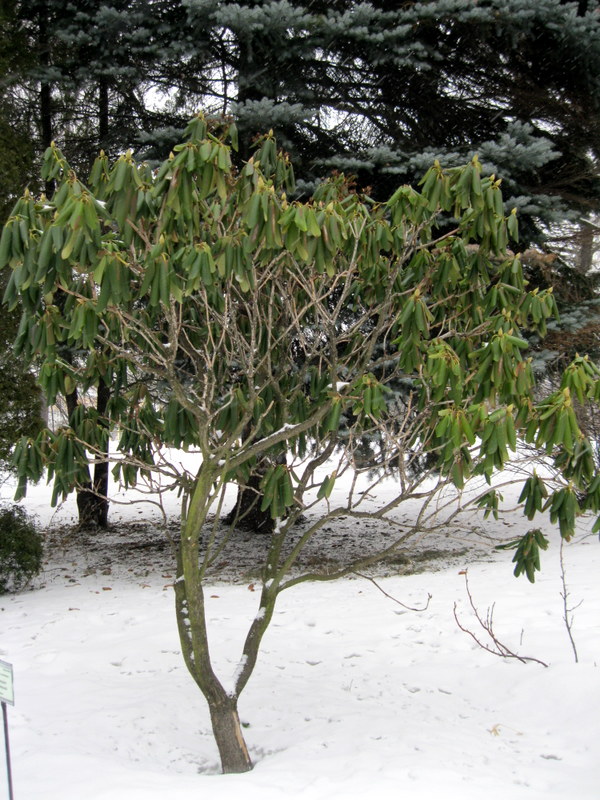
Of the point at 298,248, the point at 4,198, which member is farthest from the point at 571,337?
the point at 4,198

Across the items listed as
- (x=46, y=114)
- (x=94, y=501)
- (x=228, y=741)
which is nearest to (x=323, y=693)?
(x=228, y=741)

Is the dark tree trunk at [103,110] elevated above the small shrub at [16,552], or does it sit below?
above

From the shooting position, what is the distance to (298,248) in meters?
3.17

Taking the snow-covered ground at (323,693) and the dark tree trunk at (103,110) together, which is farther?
the dark tree trunk at (103,110)

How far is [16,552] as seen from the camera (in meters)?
6.80

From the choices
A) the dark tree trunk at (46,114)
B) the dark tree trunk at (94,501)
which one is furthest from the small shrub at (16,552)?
the dark tree trunk at (46,114)

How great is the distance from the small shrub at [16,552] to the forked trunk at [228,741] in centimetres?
380

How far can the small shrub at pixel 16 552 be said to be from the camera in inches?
264

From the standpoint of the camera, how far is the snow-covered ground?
3.49m

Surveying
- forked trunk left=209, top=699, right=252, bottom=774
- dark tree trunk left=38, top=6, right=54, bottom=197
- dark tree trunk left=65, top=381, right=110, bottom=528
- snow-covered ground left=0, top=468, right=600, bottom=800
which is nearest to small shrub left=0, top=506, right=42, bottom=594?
snow-covered ground left=0, top=468, right=600, bottom=800

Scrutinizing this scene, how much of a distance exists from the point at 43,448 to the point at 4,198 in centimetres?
437

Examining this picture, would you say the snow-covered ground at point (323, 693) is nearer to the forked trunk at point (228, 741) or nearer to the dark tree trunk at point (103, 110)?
the forked trunk at point (228, 741)

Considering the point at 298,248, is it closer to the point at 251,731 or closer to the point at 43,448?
the point at 43,448

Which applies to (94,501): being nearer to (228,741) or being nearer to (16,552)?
(16,552)
